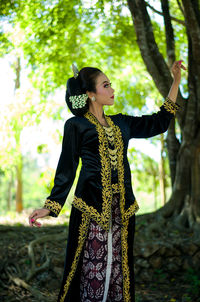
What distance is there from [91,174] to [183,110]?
10.9 feet

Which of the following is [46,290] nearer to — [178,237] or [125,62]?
[178,237]

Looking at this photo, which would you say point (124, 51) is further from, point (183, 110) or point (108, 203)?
point (108, 203)

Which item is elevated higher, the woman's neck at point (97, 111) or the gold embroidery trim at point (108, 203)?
the woman's neck at point (97, 111)

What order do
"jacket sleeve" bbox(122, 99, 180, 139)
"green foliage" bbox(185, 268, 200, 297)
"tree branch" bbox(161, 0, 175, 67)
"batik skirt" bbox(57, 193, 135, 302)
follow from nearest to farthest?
"batik skirt" bbox(57, 193, 135, 302), "jacket sleeve" bbox(122, 99, 180, 139), "green foliage" bbox(185, 268, 200, 297), "tree branch" bbox(161, 0, 175, 67)

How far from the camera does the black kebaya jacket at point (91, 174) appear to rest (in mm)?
2490

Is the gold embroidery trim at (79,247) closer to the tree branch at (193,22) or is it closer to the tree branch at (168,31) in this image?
the tree branch at (193,22)

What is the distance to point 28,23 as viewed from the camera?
658 cm

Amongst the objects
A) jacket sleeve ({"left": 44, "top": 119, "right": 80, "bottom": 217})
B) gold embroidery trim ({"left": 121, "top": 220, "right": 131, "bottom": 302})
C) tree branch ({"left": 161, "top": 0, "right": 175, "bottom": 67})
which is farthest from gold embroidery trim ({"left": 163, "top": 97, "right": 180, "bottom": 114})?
tree branch ({"left": 161, "top": 0, "right": 175, "bottom": 67})

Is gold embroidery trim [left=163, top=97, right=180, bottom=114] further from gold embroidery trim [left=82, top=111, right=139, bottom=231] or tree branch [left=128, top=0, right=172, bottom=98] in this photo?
tree branch [left=128, top=0, right=172, bottom=98]

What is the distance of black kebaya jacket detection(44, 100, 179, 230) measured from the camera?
2490 mm

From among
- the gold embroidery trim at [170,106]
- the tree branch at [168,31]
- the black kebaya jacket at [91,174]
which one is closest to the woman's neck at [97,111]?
the black kebaya jacket at [91,174]

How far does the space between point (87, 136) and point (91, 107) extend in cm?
25

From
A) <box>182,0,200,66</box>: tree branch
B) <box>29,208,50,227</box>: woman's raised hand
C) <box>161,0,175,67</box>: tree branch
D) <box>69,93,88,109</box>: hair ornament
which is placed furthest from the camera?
<box>161,0,175,67</box>: tree branch

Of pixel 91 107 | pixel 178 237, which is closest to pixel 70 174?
pixel 91 107
